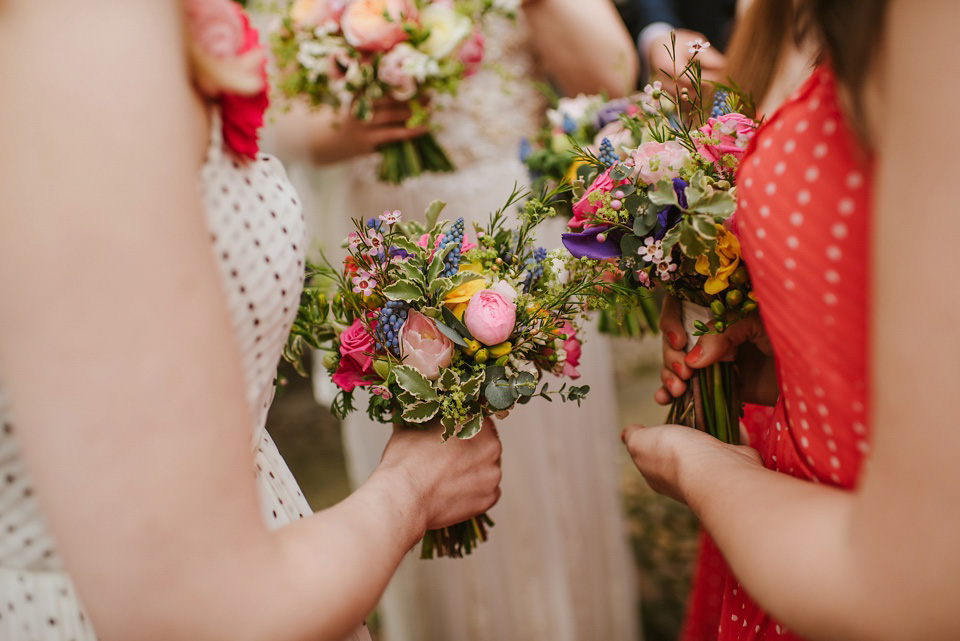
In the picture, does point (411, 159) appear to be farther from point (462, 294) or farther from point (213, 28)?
point (213, 28)

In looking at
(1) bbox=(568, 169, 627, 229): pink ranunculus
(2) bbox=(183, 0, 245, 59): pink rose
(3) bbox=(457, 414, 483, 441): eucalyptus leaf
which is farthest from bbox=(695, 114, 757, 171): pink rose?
(2) bbox=(183, 0, 245, 59): pink rose

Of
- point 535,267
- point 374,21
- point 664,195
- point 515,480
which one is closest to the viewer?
point 664,195

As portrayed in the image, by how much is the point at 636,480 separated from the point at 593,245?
255cm

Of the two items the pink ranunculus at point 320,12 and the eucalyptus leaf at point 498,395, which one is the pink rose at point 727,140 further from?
the pink ranunculus at point 320,12

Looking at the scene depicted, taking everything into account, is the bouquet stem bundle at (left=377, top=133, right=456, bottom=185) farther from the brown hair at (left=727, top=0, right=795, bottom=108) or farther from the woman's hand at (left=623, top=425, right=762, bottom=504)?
the woman's hand at (left=623, top=425, right=762, bottom=504)

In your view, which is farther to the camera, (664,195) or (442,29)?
(442,29)

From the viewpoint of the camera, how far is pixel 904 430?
46 cm

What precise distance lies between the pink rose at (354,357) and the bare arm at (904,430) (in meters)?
0.54

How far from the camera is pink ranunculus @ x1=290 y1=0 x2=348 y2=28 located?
1.54m

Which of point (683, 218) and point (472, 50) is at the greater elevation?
point (472, 50)

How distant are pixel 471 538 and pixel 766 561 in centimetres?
62

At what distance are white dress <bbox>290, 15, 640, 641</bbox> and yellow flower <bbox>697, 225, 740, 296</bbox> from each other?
1038 mm

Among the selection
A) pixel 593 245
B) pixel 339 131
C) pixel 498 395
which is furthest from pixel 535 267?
pixel 339 131

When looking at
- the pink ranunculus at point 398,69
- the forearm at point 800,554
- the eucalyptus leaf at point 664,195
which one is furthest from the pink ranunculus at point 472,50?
the forearm at point 800,554
